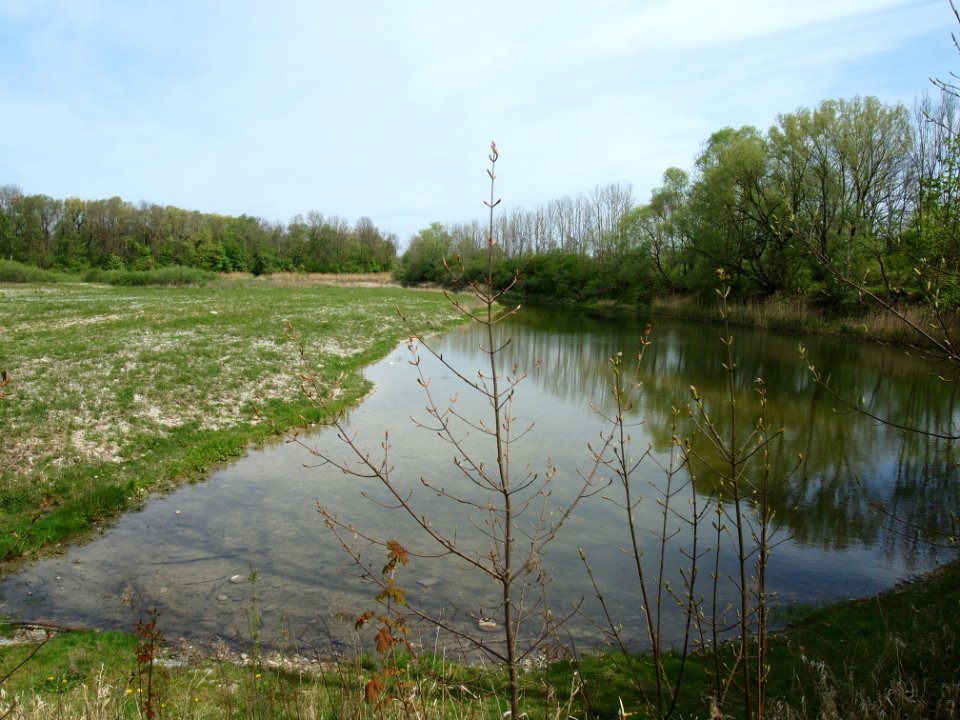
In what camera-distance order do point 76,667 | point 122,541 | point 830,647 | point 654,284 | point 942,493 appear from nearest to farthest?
point 76,667 → point 830,647 → point 122,541 → point 942,493 → point 654,284

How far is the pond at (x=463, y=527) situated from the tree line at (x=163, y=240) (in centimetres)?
7444

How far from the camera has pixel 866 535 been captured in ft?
30.3

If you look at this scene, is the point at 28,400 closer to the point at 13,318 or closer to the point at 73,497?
the point at 73,497

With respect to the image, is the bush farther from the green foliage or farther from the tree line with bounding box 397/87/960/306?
the tree line with bounding box 397/87/960/306

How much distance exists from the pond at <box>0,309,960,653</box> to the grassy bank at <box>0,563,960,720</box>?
0.69 m

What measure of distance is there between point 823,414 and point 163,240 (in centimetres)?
8825

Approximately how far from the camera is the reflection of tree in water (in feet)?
31.7

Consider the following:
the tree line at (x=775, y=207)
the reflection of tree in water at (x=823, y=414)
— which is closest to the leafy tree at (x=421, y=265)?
the tree line at (x=775, y=207)

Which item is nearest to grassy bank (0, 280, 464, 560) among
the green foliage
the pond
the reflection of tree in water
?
the pond

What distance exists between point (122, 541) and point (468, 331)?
28454 mm

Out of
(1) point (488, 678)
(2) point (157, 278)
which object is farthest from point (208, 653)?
(2) point (157, 278)

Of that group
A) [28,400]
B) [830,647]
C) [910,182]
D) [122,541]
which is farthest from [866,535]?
[910,182]

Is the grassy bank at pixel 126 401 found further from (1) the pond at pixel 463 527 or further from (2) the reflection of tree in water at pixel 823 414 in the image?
(2) the reflection of tree in water at pixel 823 414

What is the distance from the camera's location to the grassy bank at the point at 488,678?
3959 mm
